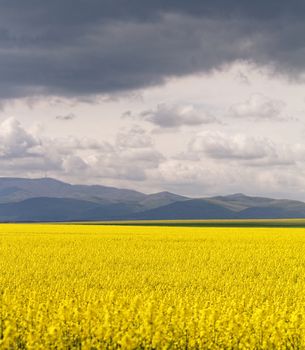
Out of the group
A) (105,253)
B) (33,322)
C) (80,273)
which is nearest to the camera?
(33,322)

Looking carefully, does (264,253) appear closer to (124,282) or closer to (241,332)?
(124,282)

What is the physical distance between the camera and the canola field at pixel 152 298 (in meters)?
11.5

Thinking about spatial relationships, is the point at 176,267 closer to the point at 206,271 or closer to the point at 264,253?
the point at 206,271

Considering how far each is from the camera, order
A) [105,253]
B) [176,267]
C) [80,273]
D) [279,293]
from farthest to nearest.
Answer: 1. [105,253]
2. [176,267]
3. [80,273]
4. [279,293]

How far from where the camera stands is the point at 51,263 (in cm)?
2917

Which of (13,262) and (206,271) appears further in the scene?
(13,262)

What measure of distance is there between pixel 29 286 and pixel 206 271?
29.4 ft

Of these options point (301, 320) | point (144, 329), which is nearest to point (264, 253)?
point (301, 320)

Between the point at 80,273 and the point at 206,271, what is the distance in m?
6.07

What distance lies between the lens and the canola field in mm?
11461

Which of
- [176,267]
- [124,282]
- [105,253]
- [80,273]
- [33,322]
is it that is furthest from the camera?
[105,253]

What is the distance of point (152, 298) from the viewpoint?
1583 centimetres

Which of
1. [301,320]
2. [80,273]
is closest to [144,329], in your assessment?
[301,320]

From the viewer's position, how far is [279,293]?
67.1ft
